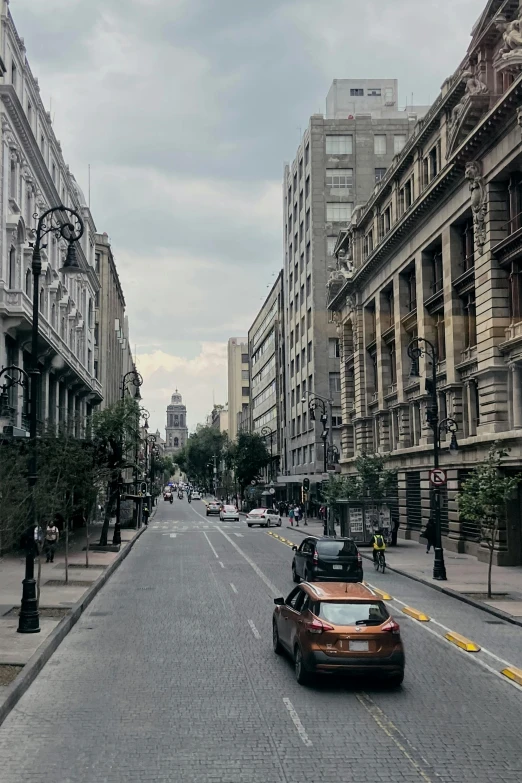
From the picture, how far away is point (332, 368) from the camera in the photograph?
82.9 m

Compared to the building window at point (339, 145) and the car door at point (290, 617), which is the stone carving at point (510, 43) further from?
the building window at point (339, 145)

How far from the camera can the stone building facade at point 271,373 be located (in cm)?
10550

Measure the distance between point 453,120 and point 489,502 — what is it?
73.9 ft

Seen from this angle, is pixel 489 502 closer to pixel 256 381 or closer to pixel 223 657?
pixel 223 657

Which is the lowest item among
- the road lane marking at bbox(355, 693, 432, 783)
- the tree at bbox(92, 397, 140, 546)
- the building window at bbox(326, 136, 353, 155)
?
the road lane marking at bbox(355, 693, 432, 783)

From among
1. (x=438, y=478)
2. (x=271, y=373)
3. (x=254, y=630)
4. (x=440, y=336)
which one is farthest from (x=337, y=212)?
(x=254, y=630)

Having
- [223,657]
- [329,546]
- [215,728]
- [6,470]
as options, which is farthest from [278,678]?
[329,546]

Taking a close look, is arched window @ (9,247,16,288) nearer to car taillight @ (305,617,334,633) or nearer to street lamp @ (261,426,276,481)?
car taillight @ (305,617,334,633)

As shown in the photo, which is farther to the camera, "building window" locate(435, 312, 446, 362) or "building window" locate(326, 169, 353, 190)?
"building window" locate(326, 169, 353, 190)

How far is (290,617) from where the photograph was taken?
14484mm

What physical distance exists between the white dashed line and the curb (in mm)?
3912

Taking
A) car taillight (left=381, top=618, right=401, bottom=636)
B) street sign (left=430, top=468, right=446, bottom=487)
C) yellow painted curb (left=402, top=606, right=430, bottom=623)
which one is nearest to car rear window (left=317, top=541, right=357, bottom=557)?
yellow painted curb (left=402, top=606, right=430, bottom=623)

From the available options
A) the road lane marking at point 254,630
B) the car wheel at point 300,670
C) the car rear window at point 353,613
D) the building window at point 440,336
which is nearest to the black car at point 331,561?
the road lane marking at point 254,630

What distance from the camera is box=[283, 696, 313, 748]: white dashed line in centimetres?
1029
